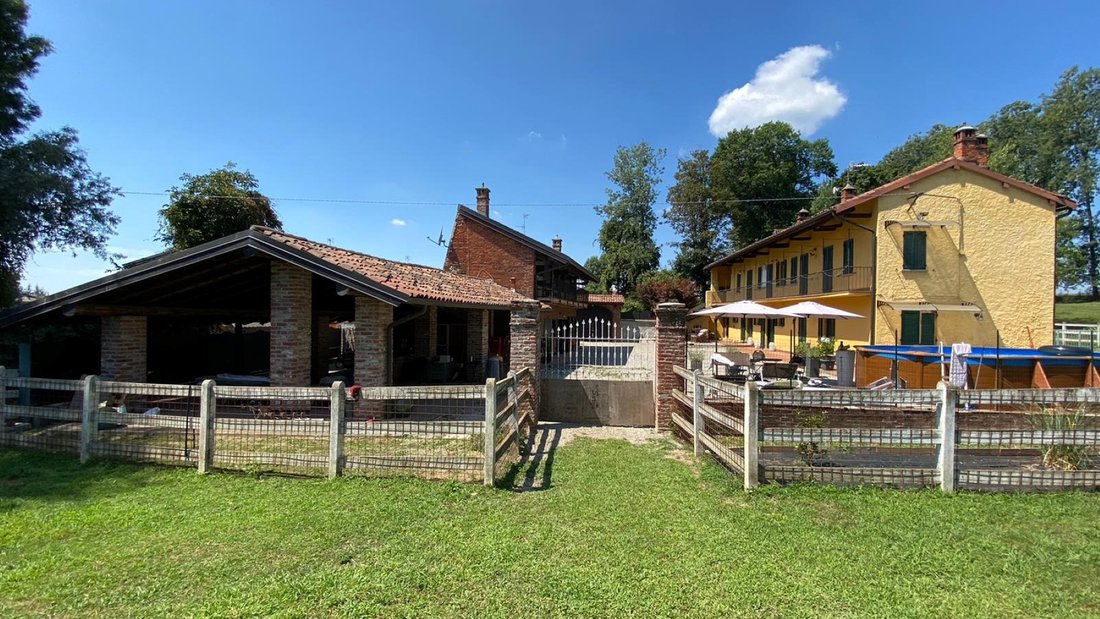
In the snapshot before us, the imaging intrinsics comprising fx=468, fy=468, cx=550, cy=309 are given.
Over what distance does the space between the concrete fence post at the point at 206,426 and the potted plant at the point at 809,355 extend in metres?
14.9

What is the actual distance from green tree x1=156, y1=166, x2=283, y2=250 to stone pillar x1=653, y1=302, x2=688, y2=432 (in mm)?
20491

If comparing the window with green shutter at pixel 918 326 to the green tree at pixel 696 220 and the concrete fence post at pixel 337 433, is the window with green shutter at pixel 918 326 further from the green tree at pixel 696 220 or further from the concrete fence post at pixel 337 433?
the green tree at pixel 696 220

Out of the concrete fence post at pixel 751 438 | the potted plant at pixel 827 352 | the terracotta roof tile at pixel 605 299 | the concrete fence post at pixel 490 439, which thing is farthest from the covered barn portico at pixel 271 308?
the terracotta roof tile at pixel 605 299

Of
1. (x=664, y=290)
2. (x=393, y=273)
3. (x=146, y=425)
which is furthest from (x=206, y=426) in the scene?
(x=664, y=290)

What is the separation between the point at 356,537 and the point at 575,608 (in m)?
2.04

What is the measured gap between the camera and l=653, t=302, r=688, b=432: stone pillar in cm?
813

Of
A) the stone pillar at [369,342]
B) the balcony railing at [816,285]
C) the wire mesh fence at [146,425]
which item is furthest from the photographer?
the balcony railing at [816,285]

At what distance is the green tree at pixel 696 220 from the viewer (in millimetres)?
44094

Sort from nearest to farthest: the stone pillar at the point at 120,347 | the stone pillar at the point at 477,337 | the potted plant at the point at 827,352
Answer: the stone pillar at the point at 120,347, the stone pillar at the point at 477,337, the potted plant at the point at 827,352

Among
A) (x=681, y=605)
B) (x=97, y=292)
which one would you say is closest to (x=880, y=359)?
(x=681, y=605)

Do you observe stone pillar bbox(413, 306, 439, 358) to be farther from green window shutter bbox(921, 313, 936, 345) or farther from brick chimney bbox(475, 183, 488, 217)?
green window shutter bbox(921, 313, 936, 345)

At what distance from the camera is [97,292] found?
836cm

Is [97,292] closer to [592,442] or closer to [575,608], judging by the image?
[592,442]

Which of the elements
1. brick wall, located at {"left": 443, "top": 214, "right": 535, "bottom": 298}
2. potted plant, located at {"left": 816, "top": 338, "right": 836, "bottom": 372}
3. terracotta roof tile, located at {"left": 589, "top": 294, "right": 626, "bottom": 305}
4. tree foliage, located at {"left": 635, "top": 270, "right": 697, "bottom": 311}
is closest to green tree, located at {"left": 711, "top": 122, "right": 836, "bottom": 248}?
tree foliage, located at {"left": 635, "top": 270, "right": 697, "bottom": 311}
